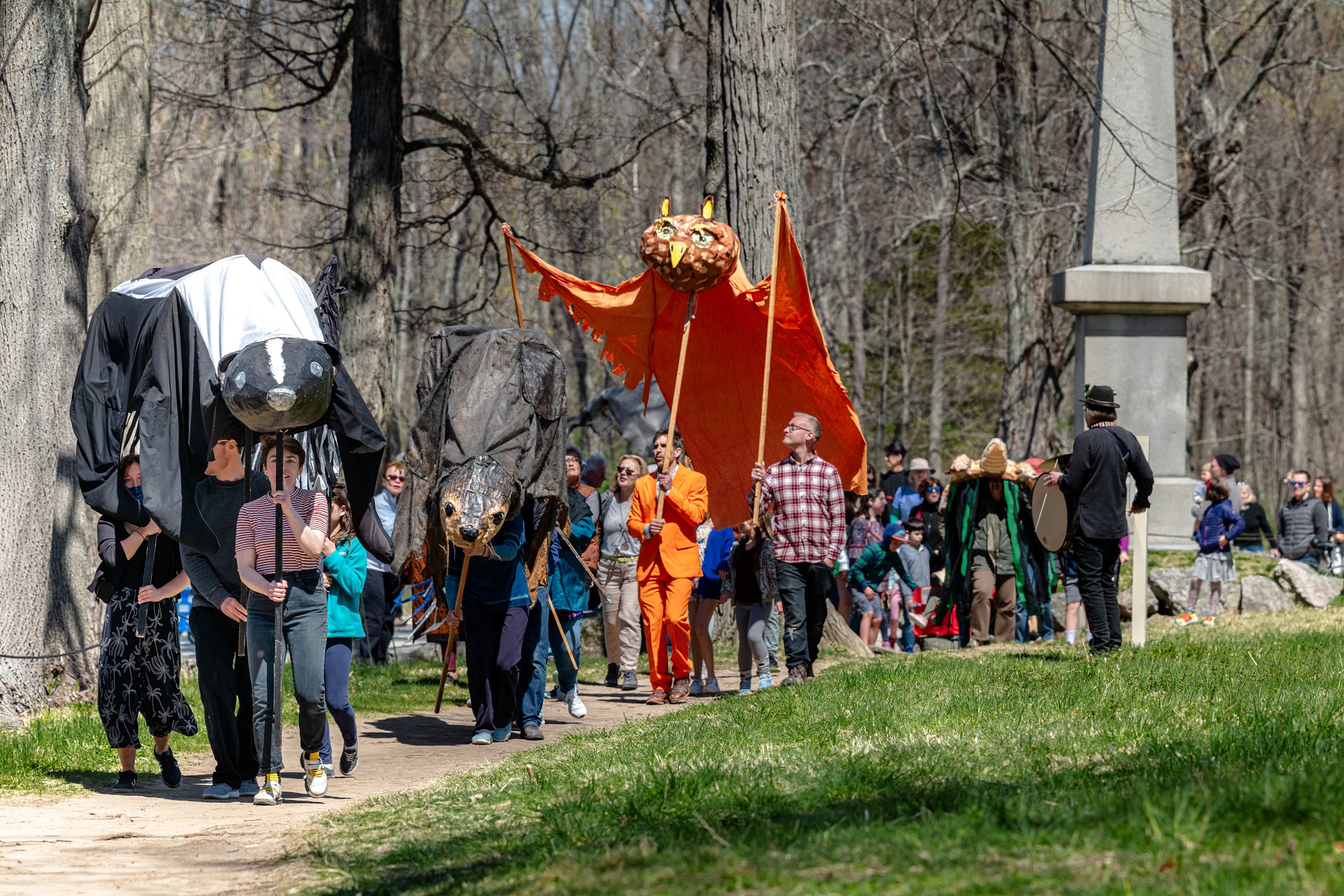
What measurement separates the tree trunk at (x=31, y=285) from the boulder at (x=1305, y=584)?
1169cm

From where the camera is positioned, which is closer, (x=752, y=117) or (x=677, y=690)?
(x=677, y=690)

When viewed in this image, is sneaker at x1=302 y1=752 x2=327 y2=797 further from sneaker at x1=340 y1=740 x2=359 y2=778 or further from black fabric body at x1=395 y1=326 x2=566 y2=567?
black fabric body at x1=395 y1=326 x2=566 y2=567

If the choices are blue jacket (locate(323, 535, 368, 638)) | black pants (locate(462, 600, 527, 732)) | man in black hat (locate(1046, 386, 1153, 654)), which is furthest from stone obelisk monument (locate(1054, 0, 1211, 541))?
blue jacket (locate(323, 535, 368, 638))

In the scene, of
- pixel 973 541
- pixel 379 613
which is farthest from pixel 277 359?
pixel 973 541

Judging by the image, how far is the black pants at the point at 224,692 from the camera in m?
7.19

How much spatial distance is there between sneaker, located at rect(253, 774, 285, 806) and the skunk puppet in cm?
111

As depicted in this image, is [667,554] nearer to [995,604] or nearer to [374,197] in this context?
[995,604]

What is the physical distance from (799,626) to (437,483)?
2.97m

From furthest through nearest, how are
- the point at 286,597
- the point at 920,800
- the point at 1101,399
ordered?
the point at 1101,399 → the point at 286,597 → the point at 920,800

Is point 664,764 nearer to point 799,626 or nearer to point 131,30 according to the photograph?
point 799,626

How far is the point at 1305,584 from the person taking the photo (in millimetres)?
15383

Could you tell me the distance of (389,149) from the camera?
51.2 feet

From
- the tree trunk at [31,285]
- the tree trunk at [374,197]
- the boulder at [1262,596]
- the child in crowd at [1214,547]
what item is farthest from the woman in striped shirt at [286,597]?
the boulder at [1262,596]

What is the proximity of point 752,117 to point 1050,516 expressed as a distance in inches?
167
